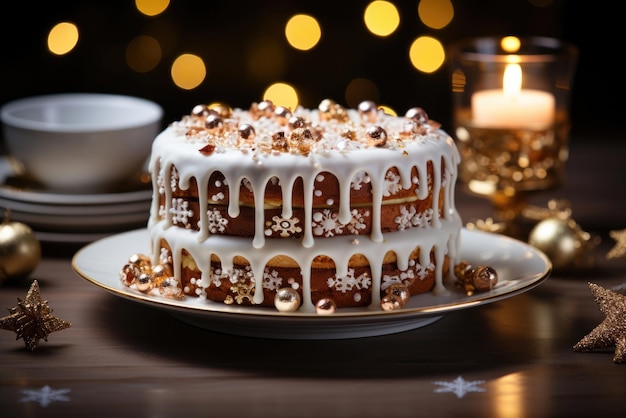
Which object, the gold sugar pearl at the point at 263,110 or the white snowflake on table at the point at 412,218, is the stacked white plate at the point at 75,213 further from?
the white snowflake on table at the point at 412,218

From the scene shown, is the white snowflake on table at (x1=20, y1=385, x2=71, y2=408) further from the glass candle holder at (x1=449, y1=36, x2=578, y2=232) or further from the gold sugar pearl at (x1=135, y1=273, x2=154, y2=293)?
the glass candle holder at (x1=449, y1=36, x2=578, y2=232)

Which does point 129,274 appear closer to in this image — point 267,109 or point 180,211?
point 180,211

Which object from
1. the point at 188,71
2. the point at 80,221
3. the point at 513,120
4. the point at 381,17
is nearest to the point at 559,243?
the point at 513,120

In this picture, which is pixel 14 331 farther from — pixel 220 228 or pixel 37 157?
pixel 37 157

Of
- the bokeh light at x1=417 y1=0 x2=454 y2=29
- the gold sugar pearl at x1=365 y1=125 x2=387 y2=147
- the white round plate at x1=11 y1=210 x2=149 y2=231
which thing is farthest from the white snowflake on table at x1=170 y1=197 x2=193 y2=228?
the bokeh light at x1=417 y1=0 x2=454 y2=29

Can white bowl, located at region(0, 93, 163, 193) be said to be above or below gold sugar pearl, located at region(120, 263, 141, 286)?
above

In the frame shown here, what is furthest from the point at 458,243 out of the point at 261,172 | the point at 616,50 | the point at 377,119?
the point at 616,50

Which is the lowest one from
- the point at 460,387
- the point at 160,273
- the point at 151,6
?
the point at 460,387
